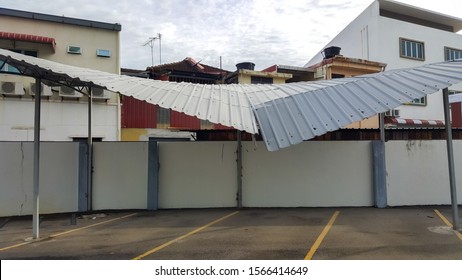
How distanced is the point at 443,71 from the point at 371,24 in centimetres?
2043

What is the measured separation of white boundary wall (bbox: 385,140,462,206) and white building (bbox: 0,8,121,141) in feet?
42.0

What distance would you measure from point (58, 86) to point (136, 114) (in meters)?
5.23

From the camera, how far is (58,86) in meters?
14.8

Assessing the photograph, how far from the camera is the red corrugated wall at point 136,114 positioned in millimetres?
19406

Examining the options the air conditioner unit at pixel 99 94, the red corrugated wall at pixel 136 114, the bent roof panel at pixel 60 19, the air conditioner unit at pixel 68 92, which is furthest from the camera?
the red corrugated wall at pixel 136 114

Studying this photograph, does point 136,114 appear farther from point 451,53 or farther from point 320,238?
point 451,53

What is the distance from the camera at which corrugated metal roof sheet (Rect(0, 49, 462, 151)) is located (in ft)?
23.1

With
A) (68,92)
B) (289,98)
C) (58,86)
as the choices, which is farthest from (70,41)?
(289,98)

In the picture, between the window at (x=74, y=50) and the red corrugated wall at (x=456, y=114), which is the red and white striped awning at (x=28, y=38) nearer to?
the window at (x=74, y=50)

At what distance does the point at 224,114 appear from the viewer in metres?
7.62

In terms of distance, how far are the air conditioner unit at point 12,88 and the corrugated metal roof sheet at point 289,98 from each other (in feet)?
29.5

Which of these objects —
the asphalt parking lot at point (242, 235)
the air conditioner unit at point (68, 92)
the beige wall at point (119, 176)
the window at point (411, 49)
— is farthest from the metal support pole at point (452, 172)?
the window at point (411, 49)

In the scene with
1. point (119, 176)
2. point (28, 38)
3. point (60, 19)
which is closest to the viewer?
point (119, 176)

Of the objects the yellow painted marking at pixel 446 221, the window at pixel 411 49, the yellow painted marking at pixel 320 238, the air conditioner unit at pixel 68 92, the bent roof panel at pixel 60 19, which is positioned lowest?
the yellow painted marking at pixel 320 238
